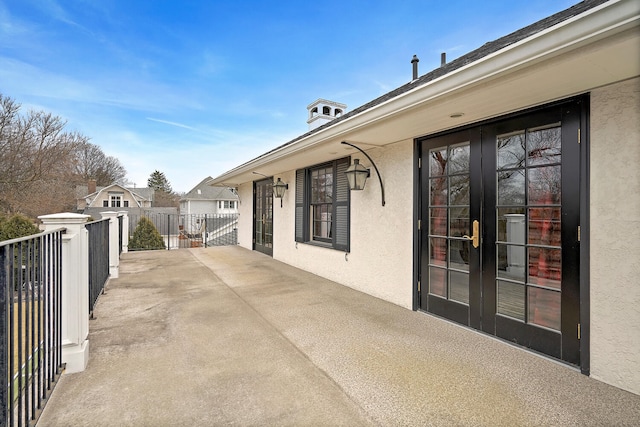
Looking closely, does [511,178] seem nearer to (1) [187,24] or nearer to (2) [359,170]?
(2) [359,170]

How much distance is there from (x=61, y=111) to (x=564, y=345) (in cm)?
1896

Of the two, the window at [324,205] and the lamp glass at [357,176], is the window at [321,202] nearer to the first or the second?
the window at [324,205]

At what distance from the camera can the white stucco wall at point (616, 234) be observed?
6.75 ft

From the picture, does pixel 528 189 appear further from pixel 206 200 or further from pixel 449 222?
pixel 206 200

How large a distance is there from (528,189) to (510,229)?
1.29 feet

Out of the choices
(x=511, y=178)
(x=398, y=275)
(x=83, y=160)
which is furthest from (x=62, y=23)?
(x=83, y=160)

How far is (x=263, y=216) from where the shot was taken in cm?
848

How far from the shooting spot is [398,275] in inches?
156

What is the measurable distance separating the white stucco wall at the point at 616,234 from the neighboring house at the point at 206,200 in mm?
26912

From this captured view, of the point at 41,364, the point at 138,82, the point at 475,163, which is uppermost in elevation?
the point at 138,82

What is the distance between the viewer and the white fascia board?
1.46 m

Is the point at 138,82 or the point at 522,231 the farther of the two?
the point at 138,82

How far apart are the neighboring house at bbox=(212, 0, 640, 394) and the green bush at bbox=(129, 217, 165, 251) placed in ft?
27.6

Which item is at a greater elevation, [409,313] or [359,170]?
[359,170]
